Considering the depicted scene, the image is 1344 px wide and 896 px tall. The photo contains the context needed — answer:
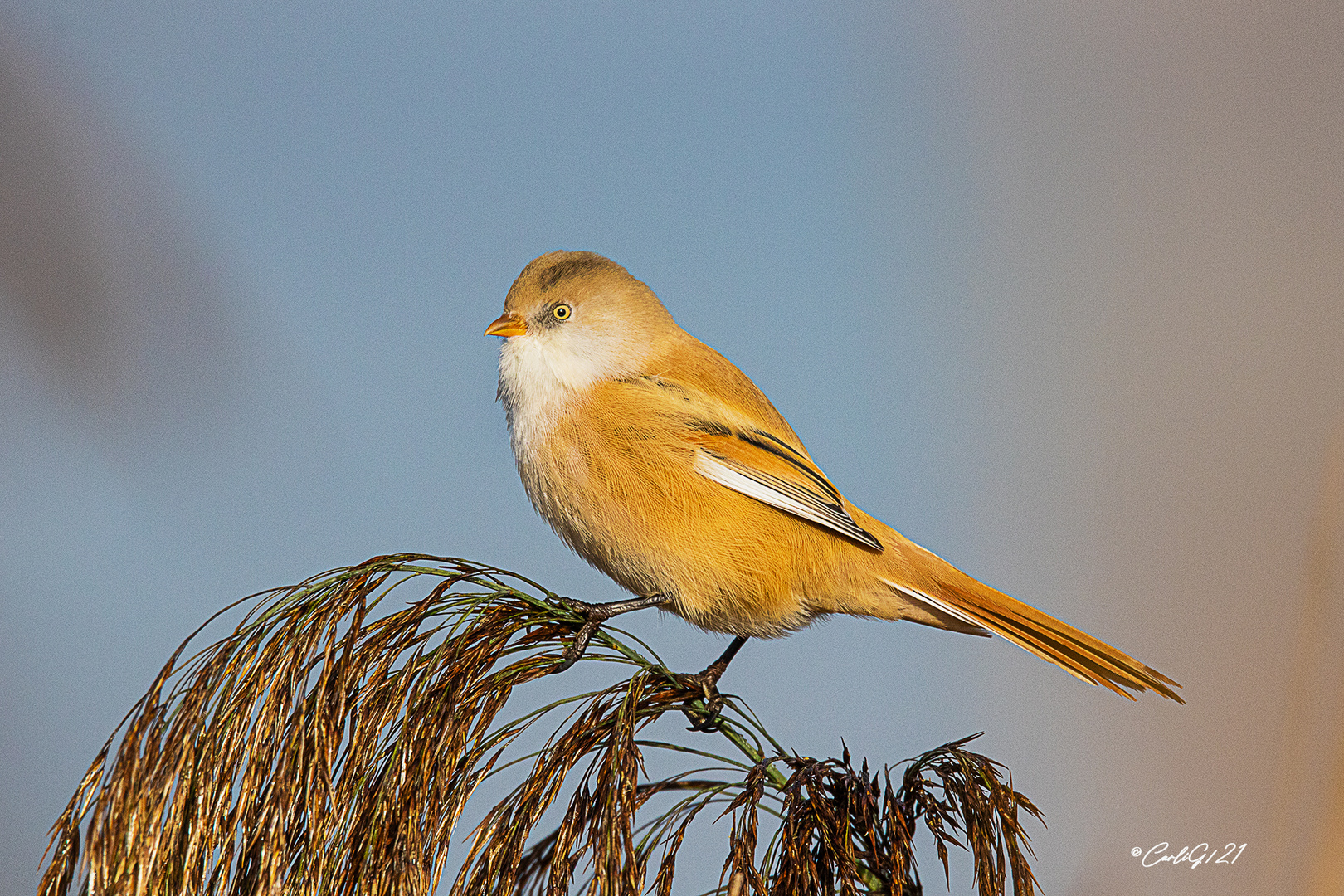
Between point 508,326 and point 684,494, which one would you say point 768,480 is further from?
point 508,326

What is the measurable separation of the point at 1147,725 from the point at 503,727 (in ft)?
7.73

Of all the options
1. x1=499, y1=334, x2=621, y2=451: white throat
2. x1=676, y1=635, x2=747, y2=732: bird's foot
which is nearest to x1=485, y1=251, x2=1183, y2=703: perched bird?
x1=499, y1=334, x2=621, y2=451: white throat

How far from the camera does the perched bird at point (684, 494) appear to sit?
6.91 feet

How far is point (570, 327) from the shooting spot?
2.36 m

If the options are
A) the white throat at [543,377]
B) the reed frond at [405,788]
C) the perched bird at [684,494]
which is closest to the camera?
the reed frond at [405,788]

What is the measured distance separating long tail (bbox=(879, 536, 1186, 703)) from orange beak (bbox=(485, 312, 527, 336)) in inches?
39.8

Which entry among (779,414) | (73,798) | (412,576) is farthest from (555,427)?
(73,798)

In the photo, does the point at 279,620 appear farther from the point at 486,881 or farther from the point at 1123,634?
the point at 1123,634

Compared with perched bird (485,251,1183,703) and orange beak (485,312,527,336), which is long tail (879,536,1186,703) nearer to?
perched bird (485,251,1183,703)

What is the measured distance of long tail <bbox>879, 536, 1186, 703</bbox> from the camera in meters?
1.81

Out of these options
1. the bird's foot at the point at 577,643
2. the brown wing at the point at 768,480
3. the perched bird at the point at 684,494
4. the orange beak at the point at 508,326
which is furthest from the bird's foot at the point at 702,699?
the orange beak at the point at 508,326

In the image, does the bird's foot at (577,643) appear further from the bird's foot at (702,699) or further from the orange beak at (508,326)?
the orange beak at (508,326)

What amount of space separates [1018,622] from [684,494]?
2.45 ft

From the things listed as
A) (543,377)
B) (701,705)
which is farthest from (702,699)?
(543,377)
